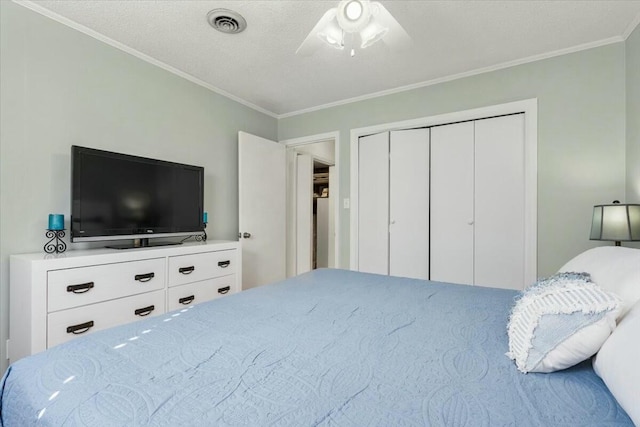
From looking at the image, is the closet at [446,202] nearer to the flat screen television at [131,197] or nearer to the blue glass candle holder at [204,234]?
the blue glass candle holder at [204,234]

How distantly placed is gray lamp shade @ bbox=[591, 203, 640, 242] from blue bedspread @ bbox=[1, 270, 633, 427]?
4.33 feet

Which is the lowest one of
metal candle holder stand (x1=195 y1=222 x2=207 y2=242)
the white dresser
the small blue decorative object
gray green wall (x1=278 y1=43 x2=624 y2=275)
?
the white dresser

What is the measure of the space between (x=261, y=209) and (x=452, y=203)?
2.13m

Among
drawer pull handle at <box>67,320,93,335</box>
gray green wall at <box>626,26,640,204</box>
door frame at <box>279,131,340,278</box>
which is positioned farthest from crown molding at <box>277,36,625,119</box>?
drawer pull handle at <box>67,320,93,335</box>

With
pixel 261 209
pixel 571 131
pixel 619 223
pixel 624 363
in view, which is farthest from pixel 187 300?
pixel 571 131

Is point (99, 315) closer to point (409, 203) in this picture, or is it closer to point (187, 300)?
point (187, 300)

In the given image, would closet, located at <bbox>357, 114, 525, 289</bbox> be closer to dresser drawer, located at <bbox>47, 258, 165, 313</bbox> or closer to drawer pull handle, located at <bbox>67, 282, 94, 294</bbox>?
dresser drawer, located at <bbox>47, 258, 165, 313</bbox>

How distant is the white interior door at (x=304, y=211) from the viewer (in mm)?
4586

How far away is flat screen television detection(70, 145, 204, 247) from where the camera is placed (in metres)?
2.09

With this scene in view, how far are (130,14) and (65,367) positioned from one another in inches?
89.4

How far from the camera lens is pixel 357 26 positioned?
1620 millimetres

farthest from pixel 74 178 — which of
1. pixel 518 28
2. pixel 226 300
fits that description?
pixel 518 28

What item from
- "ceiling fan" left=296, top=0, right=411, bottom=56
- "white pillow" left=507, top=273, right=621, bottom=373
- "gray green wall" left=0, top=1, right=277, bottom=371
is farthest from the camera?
"gray green wall" left=0, top=1, right=277, bottom=371

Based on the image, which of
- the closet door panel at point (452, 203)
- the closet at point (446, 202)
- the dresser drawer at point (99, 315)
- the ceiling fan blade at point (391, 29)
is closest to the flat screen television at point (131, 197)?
the dresser drawer at point (99, 315)
